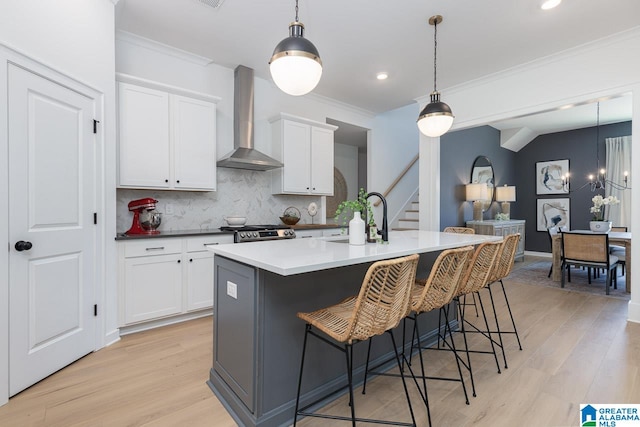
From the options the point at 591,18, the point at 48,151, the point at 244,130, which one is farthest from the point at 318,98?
the point at 48,151

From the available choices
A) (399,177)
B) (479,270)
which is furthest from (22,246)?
(399,177)

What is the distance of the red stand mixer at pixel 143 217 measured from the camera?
2.98 m

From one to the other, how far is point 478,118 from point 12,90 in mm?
4774

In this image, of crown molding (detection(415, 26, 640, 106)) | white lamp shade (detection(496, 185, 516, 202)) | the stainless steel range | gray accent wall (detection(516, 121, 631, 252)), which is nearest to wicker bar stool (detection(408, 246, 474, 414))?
the stainless steel range

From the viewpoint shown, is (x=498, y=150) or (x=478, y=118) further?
(x=498, y=150)

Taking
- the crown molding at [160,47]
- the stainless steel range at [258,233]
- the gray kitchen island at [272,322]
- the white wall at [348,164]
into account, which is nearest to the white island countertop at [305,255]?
the gray kitchen island at [272,322]

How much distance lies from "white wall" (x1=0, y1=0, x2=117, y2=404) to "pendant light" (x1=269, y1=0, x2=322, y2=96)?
158 centimetres

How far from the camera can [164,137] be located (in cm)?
311

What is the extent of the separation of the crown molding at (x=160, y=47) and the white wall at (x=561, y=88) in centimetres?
329

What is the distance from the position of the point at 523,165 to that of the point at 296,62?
812 centimetres

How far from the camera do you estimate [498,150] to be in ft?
24.0

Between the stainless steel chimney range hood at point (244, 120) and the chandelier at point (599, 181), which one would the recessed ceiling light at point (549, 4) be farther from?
the chandelier at point (599, 181)

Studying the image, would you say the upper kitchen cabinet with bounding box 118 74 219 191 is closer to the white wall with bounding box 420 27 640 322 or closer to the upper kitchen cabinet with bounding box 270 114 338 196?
the upper kitchen cabinet with bounding box 270 114 338 196

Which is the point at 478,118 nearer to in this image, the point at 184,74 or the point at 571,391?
the point at 571,391
